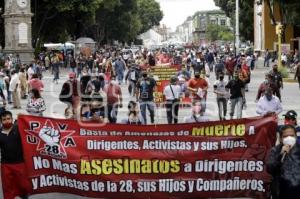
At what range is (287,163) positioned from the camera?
23.2ft

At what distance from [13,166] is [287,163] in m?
3.73

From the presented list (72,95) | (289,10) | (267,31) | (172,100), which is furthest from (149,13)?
(72,95)

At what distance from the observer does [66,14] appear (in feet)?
192

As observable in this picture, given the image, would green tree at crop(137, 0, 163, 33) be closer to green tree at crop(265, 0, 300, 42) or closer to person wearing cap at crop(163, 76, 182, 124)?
green tree at crop(265, 0, 300, 42)

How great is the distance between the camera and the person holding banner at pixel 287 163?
277 inches

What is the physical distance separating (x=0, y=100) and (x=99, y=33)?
72.8 m

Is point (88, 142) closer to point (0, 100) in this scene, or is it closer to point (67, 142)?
point (67, 142)

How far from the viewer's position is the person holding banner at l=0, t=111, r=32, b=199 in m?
9.05

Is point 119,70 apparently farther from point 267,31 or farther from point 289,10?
point 267,31

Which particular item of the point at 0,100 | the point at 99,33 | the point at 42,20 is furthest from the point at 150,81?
the point at 99,33

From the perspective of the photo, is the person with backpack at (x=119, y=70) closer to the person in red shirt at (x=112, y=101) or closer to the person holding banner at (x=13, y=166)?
the person in red shirt at (x=112, y=101)

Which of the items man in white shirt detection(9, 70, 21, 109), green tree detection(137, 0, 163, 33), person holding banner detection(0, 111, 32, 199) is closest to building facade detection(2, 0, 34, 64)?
man in white shirt detection(9, 70, 21, 109)

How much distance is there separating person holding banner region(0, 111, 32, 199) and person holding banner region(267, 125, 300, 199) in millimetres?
3390

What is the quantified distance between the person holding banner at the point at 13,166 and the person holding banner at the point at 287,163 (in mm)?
3390
